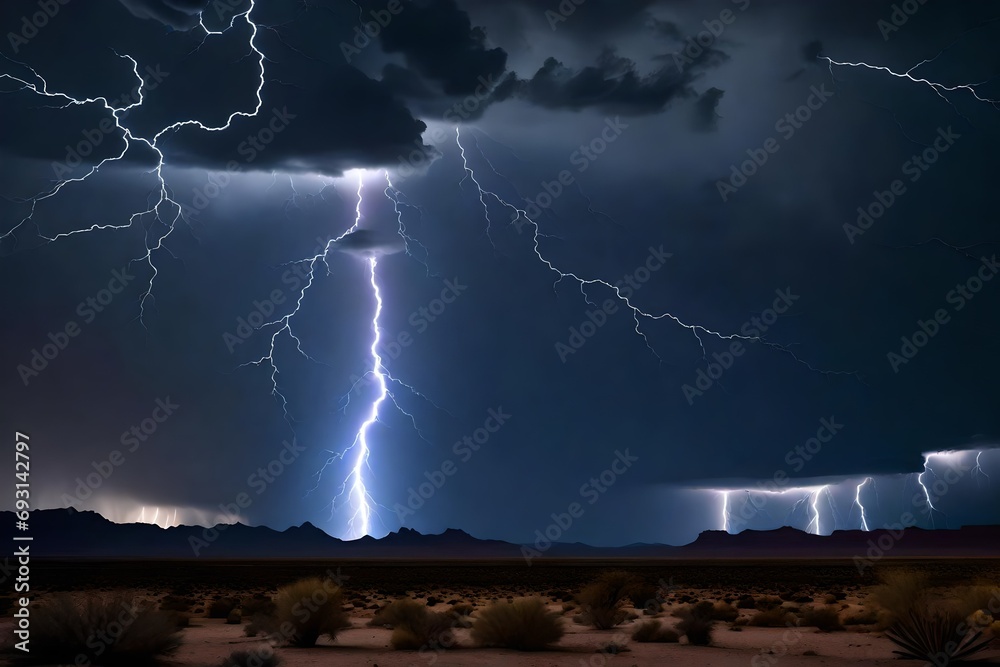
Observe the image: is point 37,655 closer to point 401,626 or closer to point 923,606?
point 401,626

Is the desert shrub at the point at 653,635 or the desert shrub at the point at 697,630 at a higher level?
the desert shrub at the point at 697,630

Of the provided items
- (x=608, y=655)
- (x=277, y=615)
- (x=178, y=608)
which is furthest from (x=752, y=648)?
(x=178, y=608)

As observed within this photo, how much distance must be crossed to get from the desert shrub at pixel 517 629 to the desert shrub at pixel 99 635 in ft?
16.8

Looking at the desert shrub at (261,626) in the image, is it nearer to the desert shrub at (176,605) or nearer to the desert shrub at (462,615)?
the desert shrub at (462,615)

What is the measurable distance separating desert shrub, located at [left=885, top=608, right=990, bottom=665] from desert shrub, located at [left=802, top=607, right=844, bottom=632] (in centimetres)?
445

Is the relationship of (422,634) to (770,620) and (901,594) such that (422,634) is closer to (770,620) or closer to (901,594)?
(770,620)

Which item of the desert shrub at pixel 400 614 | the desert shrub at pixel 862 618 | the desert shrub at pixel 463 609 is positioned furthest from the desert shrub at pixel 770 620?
the desert shrub at pixel 400 614


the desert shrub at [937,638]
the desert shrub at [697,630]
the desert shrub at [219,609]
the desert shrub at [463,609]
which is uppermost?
the desert shrub at [937,638]

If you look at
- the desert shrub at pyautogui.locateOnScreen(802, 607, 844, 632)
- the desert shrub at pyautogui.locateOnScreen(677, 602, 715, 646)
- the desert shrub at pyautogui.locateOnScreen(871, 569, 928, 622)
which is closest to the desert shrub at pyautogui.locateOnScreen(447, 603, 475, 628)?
the desert shrub at pyautogui.locateOnScreen(677, 602, 715, 646)

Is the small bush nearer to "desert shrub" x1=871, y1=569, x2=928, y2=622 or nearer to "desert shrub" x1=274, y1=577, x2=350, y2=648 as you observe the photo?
"desert shrub" x1=274, y1=577, x2=350, y2=648

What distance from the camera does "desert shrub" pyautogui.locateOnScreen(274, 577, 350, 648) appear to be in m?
14.1

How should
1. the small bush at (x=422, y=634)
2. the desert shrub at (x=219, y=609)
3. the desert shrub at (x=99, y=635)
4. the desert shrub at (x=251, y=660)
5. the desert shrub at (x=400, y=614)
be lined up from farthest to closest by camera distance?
the desert shrub at (x=219, y=609)
the desert shrub at (x=400, y=614)
the small bush at (x=422, y=634)
the desert shrub at (x=99, y=635)
the desert shrub at (x=251, y=660)

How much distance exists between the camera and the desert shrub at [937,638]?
38.0 ft

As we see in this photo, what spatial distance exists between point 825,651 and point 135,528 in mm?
150959
